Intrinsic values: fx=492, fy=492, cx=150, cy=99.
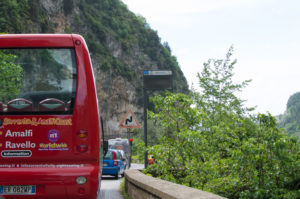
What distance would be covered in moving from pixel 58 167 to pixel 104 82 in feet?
279

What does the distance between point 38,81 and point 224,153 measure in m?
6.19

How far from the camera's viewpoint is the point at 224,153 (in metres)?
11.8

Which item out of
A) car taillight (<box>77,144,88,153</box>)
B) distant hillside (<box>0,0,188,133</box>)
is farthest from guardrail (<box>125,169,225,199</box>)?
distant hillside (<box>0,0,188,133</box>)

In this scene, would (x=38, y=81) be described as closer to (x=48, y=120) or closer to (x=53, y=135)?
(x=48, y=120)

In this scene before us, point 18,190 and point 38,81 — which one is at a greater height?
point 38,81

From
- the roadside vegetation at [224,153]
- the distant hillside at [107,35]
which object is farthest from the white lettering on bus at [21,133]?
the distant hillside at [107,35]

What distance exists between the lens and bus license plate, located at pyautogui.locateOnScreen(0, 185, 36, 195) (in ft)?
21.3

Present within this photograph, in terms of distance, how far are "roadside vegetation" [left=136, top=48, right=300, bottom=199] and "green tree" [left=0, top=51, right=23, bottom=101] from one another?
173 inches

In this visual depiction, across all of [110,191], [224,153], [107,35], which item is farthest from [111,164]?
[107,35]

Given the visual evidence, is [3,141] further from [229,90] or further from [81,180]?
[229,90]

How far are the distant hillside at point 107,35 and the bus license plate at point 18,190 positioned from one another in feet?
177

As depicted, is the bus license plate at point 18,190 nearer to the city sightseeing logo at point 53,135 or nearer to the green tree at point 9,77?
the city sightseeing logo at point 53,135

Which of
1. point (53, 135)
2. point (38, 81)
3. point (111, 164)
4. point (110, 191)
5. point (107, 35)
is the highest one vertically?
point (107, 35)

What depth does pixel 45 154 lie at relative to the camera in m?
6.60
